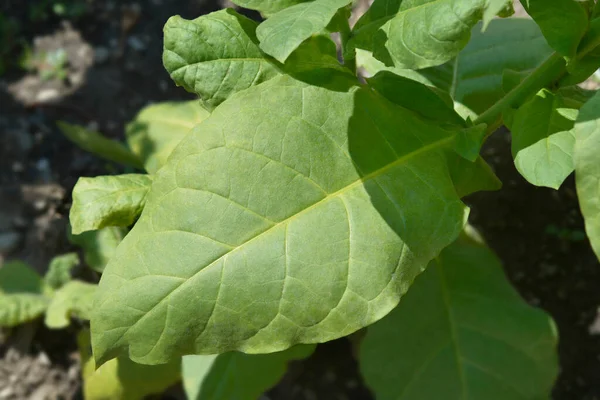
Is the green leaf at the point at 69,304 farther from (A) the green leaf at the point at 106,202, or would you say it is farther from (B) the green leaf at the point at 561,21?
(B) the green leaf at the point at 561,21

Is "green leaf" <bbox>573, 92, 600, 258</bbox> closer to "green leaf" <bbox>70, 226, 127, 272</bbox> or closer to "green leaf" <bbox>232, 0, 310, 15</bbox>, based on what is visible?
"green leaf" <bbox>232, 0, 310, 15</bbox>

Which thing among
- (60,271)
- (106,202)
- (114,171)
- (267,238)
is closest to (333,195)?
(267,238)

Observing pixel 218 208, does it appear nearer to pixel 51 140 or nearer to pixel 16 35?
pixel 51 140

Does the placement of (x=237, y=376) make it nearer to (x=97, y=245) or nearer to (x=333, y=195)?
(x=97, y=245)

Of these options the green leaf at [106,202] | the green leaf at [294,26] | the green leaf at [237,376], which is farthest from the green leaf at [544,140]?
the green leaf at [237,376]

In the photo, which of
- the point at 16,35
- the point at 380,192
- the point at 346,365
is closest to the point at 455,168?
the point at 380,192
